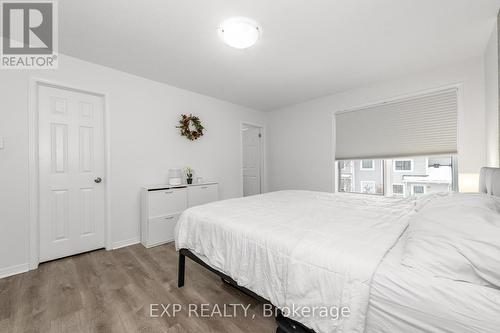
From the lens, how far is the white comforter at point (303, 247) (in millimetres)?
958

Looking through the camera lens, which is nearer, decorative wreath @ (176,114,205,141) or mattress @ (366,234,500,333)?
mattress @ (366,234,500,333)

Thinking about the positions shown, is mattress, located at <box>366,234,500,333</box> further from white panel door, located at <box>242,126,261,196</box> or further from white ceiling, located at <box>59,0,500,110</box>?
white panel door, located at <box>242,126,261,196</box>

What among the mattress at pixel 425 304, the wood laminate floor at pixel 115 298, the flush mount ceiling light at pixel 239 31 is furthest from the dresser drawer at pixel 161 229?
the mattress at pixel 425 304

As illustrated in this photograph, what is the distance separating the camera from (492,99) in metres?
2.22

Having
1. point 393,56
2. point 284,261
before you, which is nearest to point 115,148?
point 284,261

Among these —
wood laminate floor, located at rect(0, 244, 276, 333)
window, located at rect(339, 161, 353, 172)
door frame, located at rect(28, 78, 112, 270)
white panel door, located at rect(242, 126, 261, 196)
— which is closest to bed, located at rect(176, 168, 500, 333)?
wood laminate floor, located at rect(0, 244, 276, 333)

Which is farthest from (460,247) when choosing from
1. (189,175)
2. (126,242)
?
(126,242)

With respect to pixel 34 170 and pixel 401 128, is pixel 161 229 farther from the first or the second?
pixel 401 128

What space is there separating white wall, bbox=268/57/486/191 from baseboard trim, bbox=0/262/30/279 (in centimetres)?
418

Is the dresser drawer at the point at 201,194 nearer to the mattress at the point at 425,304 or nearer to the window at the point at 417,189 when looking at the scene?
the mattress at the point at 425,304

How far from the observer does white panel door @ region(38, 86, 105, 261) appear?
249 centimetres

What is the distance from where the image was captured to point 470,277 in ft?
2.61

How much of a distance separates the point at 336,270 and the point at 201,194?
2928 millimetres

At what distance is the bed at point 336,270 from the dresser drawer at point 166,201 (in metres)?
1.35
